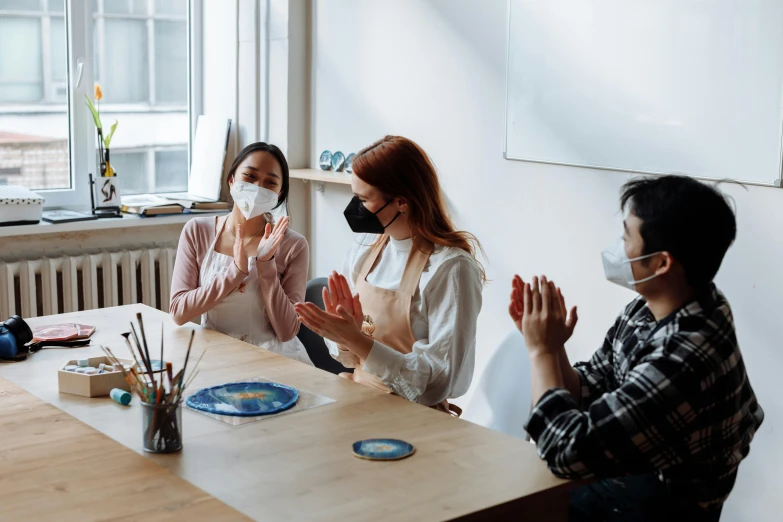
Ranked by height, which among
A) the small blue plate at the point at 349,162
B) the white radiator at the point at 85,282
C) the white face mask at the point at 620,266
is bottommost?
the white radiator at the point at 85,282

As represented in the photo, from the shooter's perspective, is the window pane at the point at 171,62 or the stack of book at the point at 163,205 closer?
the stack of book at the point at 163,205

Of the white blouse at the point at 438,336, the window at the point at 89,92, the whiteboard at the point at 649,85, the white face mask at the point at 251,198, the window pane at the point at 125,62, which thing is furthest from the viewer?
the window pane at the point at 125,62

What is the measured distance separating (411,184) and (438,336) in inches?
17.0

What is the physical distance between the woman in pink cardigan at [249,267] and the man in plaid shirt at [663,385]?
118 centimetres

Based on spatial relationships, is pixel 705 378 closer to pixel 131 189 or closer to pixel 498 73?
pixel 498 73

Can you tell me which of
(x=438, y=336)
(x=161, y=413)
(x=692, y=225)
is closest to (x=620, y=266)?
(x=692, y=225)

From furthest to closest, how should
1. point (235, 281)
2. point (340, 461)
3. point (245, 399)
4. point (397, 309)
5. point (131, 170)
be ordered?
point (131, 170), point (235, 281), point (397, 309), point (245, 399), point (340, 461)

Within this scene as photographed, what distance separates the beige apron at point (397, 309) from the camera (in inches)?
97.0

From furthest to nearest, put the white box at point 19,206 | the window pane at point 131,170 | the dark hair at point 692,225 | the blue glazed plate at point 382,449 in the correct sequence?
1. the window pane at point 131,170
2. the white box at point 19,206
3. the blue glazed plate at point 382,449
4. the dark hair at point 692,225

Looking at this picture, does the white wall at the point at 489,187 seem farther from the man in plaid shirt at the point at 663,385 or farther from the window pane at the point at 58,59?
the window pane at the point at 58,59

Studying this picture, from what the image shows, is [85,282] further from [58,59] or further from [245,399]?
[245,399]

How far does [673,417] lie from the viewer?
1.60 metres

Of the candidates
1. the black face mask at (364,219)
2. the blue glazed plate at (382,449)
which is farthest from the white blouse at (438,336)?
the blue glazed plate at (382,449)

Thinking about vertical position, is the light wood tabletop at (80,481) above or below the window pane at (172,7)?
below
